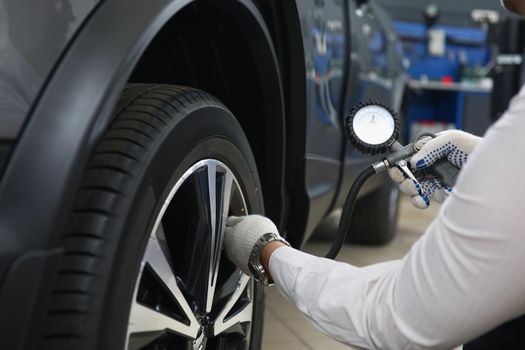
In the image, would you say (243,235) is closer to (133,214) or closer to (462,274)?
(133,214)

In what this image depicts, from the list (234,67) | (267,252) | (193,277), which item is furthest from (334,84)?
(193,277)

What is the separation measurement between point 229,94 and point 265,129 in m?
0.11

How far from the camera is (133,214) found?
888mm

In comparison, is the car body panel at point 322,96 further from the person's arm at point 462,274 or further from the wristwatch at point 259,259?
the person's arm at point 462,274

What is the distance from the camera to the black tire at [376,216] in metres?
3.29

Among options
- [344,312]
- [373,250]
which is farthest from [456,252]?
[373,250]

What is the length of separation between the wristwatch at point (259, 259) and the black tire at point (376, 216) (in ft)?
6.77

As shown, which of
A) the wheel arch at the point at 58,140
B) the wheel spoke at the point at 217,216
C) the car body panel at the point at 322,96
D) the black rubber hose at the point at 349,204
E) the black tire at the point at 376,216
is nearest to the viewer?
the wheel arch at the point at 58,140

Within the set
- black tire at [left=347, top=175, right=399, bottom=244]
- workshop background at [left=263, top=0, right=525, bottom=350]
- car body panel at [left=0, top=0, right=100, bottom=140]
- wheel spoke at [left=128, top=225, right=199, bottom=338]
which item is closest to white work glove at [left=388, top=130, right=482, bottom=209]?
wheel spoke at [left=128, top=225, right=199, bottom=338]

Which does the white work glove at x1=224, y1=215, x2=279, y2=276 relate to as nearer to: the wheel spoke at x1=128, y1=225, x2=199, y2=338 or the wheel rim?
the wheel rim

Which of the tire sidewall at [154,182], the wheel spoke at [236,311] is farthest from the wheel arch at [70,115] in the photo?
the wheel spoke at [236,311]

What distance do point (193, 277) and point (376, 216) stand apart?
237 cm

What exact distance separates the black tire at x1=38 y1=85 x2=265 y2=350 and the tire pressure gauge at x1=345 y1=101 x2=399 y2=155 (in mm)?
269

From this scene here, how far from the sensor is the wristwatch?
46.2 inches
